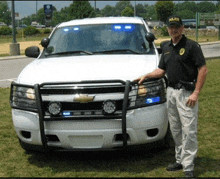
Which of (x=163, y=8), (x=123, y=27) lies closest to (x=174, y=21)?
(x=123, y=27)

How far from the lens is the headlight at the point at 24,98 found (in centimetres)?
457

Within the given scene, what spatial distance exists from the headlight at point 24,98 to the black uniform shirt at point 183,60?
4.84ft

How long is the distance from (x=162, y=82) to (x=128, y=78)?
45cm

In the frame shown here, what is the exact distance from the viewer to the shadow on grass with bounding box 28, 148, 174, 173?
15.6ft

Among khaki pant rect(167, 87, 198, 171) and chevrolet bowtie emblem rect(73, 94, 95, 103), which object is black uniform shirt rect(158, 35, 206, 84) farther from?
chevrolet bowtie emblem rect(73, 94, 95, 103)

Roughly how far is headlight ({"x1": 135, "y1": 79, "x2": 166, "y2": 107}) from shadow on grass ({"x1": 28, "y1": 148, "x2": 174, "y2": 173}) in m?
0.59

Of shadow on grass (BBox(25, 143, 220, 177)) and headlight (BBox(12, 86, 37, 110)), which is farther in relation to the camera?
shadow on grass (BBox(25, 143, 220, 177))

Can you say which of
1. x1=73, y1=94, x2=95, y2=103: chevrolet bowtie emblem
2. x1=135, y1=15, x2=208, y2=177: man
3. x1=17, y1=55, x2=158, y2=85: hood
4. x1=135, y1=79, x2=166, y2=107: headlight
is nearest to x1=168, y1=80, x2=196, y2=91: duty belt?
x1=135, y1=15, x2=208, y2=177: man

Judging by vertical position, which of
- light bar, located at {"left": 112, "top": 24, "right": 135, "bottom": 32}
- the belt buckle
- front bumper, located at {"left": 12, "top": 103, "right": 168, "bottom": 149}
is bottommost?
front bumper, located at {"left": 12, "top": 103, "right": 168, "bottom": 149}

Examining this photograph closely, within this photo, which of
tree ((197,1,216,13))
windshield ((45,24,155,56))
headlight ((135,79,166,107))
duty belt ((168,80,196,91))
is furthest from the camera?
tree ((197,1,216,13))

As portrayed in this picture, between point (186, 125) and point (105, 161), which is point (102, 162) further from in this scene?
point (186, 125)

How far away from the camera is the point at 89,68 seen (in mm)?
4797

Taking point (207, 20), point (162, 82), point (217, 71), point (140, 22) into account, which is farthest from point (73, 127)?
point (207, 20)

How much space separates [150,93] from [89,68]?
2.50 ft
